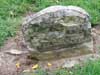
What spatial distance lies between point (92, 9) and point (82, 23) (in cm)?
163

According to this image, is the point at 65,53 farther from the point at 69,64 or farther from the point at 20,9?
the point at 20,9

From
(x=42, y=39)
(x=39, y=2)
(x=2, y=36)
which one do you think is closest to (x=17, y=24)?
(x=2, y=36)

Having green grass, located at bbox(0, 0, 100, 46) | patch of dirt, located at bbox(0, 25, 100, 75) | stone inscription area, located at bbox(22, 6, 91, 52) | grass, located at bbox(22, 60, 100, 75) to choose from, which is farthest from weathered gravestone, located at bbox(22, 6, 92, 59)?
green grass, located at bbox(0, 0, 100, 46)

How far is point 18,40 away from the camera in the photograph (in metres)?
5.23

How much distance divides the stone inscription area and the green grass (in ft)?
3.34

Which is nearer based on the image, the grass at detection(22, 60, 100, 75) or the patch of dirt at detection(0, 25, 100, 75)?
the grass at detection(22, 60, 100, 75)

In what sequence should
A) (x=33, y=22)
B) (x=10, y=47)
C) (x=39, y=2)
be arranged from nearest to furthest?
1. (x=33, y=22)
2. (x=10, y=47)
3. (x=39, y=2)

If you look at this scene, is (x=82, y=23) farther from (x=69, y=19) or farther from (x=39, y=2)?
(x=39, y=2)

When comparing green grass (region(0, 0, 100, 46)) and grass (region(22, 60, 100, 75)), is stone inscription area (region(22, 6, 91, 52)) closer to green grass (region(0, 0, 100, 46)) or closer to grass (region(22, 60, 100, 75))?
grass (region(22, 60, 100, 75))

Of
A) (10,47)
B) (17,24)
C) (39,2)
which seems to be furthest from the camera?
(39,2)

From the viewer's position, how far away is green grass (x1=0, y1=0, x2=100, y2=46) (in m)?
5.60

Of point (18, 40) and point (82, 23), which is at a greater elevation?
point (82, 23)

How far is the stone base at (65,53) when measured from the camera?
15.0ft

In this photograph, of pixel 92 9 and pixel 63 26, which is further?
pixel 92 9
